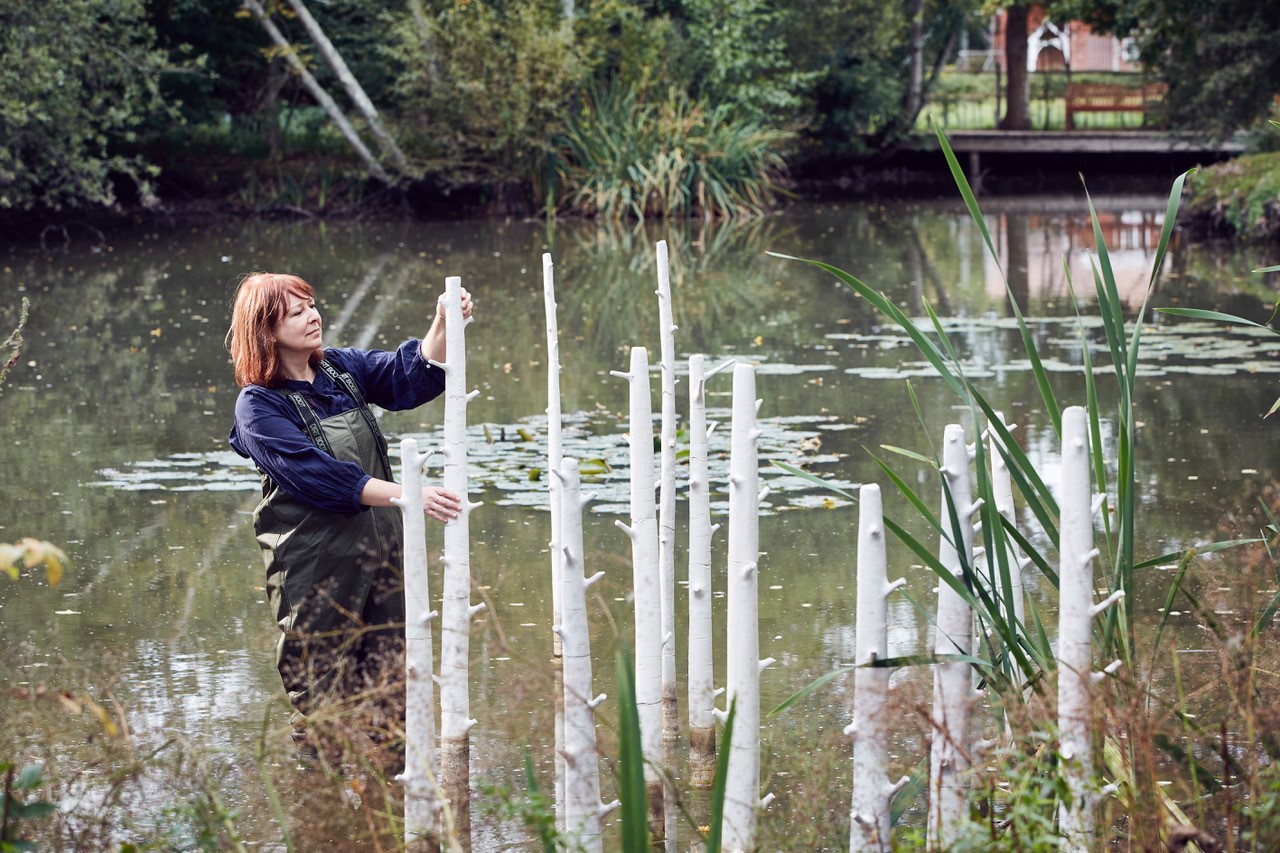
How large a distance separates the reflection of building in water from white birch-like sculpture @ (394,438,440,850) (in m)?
9.54

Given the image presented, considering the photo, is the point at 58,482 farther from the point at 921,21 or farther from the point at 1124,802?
the point at 921,21

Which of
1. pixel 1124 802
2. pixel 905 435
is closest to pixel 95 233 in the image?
pixel 905 435

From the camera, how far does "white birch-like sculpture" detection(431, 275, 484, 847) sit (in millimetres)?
3777

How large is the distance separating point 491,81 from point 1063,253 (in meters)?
13.6

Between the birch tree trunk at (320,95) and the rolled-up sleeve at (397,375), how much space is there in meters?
19.9

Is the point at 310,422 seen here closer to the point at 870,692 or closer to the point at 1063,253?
the point at 870,692

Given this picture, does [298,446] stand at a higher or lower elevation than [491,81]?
lower

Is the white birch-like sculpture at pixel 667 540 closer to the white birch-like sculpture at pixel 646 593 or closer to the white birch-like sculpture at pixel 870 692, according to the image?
the white birch-like sculpture at pixel 646 593

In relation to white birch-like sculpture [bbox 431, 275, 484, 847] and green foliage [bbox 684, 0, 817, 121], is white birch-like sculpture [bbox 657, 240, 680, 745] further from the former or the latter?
green foliage [bbox 684, 0, 817, 121]

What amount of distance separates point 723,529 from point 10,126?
54.0ft

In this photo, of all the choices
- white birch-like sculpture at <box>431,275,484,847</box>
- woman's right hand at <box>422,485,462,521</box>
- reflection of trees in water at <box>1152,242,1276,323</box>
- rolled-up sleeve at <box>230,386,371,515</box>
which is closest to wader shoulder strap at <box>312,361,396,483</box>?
rolled-up sleeve at <box>230,386,371,515</box>

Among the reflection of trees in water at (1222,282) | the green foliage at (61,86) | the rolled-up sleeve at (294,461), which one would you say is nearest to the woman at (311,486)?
the rolled-up sleeve at (294,461)

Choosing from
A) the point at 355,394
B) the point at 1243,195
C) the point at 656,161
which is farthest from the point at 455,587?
the point at 656,161

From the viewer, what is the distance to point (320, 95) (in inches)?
979
